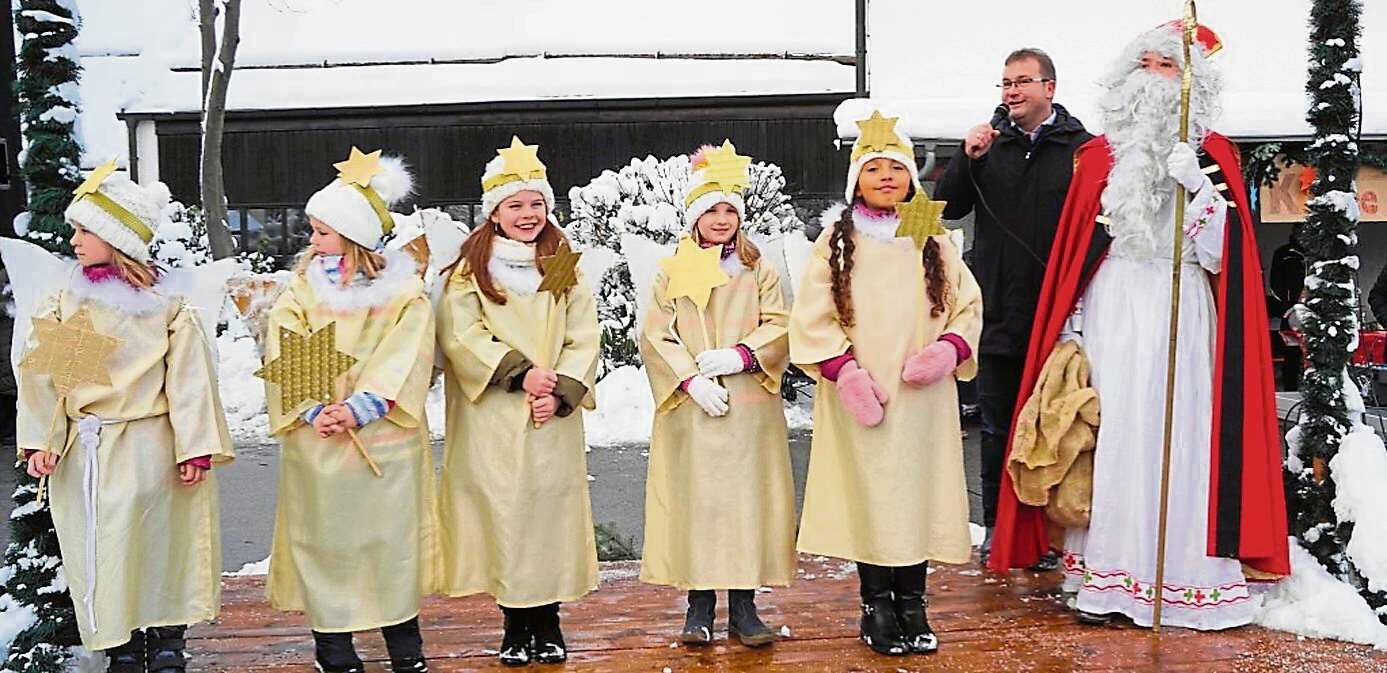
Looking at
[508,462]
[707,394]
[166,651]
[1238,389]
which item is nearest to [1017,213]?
[1238,389]

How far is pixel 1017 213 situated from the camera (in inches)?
228

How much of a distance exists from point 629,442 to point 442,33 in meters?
8.71

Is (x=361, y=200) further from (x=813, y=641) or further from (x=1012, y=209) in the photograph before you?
(x=1012, y=209)

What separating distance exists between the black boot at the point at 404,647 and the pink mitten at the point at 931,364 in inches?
72.0

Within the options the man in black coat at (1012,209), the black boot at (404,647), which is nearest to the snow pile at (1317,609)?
the man in black coat at (1012,209)

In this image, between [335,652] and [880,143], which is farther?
[880,143]

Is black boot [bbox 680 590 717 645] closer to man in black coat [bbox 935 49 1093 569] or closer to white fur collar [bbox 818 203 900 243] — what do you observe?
white fur collar [bbox 818 203 900 243]

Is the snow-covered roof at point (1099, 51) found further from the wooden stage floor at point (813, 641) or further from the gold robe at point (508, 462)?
the gold robe at point (508, 462)

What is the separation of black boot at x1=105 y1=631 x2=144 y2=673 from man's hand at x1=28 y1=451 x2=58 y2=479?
59 cm

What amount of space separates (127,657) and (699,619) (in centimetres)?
189

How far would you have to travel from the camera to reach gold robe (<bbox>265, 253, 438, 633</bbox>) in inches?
172

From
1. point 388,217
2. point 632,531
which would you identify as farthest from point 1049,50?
point 388,217

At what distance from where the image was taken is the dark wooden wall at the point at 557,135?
1728cm

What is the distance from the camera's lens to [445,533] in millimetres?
4703
